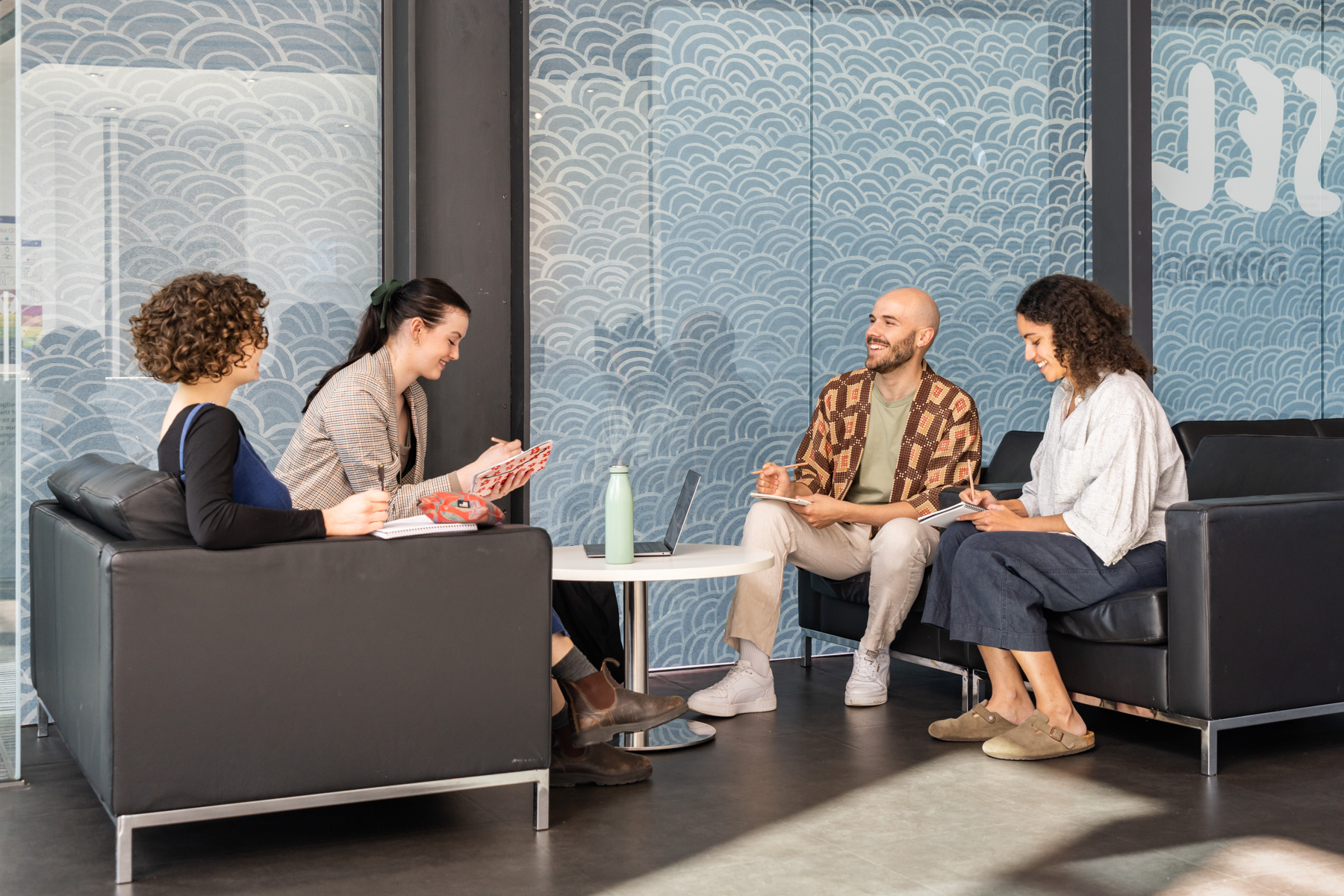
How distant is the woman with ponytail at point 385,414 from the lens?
3223mm

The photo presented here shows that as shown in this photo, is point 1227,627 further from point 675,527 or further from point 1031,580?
point 675,527

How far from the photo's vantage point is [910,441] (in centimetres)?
410

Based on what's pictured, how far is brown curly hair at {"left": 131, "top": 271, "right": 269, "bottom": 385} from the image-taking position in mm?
2652

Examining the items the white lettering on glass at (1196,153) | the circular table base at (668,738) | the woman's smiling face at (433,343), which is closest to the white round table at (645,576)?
the circular table base at (668,738)

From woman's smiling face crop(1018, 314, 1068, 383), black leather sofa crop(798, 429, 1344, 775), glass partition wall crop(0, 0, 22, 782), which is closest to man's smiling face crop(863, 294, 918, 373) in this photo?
woman's smiling face crop(1018, 314, 1068, 383)

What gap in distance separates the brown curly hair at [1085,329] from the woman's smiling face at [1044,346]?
12 millimetres

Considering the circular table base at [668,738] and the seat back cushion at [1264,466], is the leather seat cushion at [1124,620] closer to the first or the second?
the seat back cushion at [1264,466]

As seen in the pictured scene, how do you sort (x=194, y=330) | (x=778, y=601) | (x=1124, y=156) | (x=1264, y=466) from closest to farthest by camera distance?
(x=194, y=330) < (x=1264, y=466) < (x=778, y=601) < (x=1124, y=156)

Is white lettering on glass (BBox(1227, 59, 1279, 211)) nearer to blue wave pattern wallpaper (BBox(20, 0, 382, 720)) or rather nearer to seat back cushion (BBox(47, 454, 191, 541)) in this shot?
blue wave pattern wallpaper (BBox(20, 0, 382, 720))

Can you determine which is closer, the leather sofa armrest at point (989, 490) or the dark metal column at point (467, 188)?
the leather sofa armrest at point (989, 490)

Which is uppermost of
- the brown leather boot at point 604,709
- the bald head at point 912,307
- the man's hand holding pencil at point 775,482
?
the bald head at point 912,307

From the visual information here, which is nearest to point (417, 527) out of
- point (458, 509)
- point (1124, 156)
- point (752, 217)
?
point (458, 509)

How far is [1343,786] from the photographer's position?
2996 millimetres

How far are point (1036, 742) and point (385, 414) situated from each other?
5.87ft
